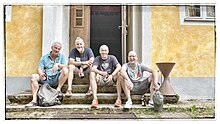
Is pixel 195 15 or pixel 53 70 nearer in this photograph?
pixel 53 70

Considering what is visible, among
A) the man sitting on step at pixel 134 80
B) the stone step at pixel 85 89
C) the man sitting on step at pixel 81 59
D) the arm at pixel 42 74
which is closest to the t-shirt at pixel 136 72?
the man sitting on step at pixel 134 80

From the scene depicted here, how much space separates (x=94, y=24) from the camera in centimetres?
682

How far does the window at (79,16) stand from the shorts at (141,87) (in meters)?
2.21

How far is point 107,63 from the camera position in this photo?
4.78 meters

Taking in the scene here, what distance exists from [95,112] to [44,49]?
1.92m

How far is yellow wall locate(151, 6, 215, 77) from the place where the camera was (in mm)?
5633

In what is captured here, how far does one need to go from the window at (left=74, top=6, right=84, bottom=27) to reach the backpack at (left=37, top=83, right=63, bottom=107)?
2.07 m

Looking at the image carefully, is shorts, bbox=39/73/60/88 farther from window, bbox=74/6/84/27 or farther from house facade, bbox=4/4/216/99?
window, bbox=74/6/84/27

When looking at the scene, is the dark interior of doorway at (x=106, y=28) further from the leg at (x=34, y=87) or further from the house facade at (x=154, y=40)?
the leg at (x=34, y=87)

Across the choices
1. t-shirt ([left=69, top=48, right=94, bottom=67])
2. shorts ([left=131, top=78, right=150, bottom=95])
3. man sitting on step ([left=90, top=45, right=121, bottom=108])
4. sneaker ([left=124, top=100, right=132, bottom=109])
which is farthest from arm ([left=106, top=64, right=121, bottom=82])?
t-shirt ([left=69, top=48, right=94, bottom=67])

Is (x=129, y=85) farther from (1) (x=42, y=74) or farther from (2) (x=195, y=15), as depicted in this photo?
(2) (x=195, y=15)

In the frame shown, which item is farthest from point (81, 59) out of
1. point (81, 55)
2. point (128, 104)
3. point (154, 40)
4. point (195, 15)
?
point (195, 15)

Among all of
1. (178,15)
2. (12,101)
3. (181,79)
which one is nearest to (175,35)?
(178,15)

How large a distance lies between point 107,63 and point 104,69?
104 millimetres
